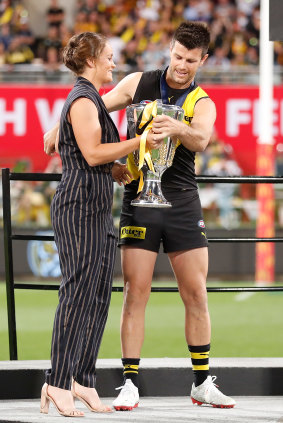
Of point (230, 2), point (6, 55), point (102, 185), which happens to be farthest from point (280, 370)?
point (230, 2)

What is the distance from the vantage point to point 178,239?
465cm

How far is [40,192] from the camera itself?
14.3 meters

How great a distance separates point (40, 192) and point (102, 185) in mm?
10075

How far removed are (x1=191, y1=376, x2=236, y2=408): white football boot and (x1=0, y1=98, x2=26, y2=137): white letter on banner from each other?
39.0 feet

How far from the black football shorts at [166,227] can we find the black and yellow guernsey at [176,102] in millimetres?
60

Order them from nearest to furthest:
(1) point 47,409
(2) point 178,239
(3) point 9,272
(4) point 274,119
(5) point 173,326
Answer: (1) point 47,409
(2) point 178,239
(3) point 9,272
(5) point 173,326
(4) point 274,119

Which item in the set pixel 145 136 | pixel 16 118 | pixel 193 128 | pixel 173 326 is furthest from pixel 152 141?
pixel 16 118

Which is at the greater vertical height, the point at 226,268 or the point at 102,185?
the point at 102,185

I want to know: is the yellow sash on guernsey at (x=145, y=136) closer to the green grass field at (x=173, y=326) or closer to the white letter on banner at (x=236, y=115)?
the green grass field at (x=173, y=326)

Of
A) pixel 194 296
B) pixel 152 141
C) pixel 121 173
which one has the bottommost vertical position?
pixel 194 296

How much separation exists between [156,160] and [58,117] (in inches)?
460

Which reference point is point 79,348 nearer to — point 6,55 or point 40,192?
point 40,192

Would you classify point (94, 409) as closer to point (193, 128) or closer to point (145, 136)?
point (145, 136)

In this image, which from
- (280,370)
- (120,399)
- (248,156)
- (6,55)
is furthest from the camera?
(6,55)
